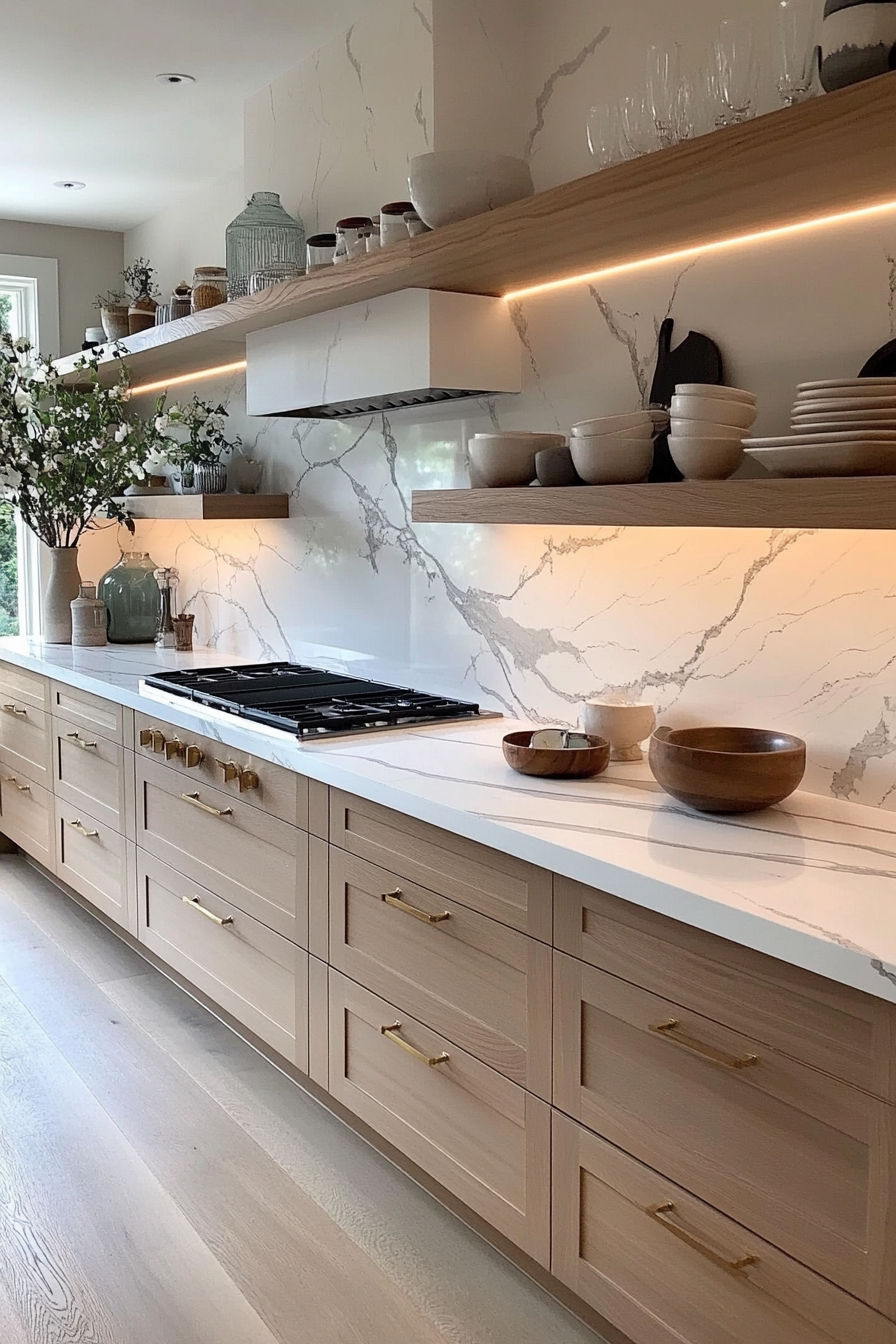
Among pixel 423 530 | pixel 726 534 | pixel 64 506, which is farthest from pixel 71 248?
pixel 726 534

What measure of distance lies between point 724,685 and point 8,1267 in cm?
168

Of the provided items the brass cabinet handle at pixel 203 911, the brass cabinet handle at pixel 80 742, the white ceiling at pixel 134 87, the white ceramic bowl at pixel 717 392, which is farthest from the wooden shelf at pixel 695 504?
the brass cabinet handle at pixel 80 742

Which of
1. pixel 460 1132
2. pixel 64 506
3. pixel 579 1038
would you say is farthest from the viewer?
pixel 64 506

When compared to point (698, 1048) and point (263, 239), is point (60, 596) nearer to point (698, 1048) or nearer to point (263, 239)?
point (263, 239)

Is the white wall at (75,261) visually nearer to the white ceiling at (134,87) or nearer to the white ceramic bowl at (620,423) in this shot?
the white ceiling at (134,87)

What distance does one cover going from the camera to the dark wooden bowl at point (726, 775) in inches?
75.7

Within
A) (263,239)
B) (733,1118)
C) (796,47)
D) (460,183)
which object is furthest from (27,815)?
(796,47)

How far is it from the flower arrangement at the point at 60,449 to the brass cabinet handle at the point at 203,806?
1557 millimetres

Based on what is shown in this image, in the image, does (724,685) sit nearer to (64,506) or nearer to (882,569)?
(882,569)

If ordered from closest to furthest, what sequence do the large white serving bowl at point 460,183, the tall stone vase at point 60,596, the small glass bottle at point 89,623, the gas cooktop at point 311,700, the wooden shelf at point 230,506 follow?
the large white serving bowl at point 460,183 < the gas cooktop at point 311,700 < the wooden shelf at point 230,506 < the small glass bottle at point 89,623 < the tall stone vase at point 60,596

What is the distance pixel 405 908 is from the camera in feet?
7.23

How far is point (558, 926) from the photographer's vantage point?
1.86 metres

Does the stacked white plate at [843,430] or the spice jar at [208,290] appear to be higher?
the spice jar at [208,290]

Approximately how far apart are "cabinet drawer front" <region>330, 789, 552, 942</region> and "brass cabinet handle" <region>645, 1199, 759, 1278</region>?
0.41 meters
